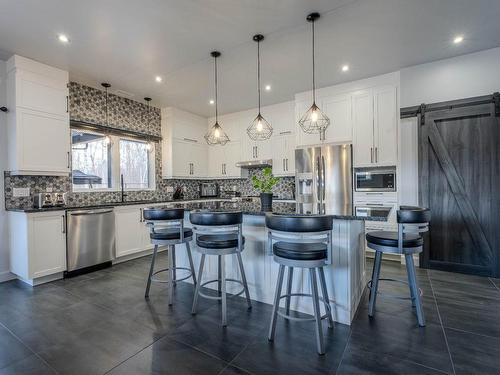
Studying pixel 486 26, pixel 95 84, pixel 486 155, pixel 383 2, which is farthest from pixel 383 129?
pixel 95 84

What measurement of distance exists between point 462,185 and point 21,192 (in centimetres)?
584

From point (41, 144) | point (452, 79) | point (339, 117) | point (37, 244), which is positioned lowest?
point (37, 244)

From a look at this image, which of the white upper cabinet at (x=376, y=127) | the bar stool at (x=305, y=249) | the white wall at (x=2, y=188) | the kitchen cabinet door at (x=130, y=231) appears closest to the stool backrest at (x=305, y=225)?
the bar stool at (x=305, y=249)

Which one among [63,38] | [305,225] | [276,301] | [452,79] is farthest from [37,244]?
[452,79]

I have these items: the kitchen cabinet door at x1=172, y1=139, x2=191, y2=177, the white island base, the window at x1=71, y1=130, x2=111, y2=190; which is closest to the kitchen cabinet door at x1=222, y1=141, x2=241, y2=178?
the kitchen cabinet door at x1=172, y1=139, x2=191, y2=177

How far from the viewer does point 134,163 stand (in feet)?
16.1

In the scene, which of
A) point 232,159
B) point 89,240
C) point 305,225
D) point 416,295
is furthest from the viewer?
point 232,159

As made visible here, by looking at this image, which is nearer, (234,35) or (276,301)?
(276,301)

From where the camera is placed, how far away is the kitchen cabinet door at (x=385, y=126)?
377cm

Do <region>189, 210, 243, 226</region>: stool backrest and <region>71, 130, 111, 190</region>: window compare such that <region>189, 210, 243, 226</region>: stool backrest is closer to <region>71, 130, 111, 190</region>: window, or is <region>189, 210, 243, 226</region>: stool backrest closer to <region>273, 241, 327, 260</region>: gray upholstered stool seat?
<region>273, 241, 327, 260</region>: gray upholstered stool seat

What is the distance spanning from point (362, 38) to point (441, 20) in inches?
28.7

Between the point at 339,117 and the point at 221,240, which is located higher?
the point at 339,117

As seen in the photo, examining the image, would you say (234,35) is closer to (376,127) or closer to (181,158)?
(376,127)

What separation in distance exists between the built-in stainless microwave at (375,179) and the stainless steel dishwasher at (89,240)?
387 centimetres
